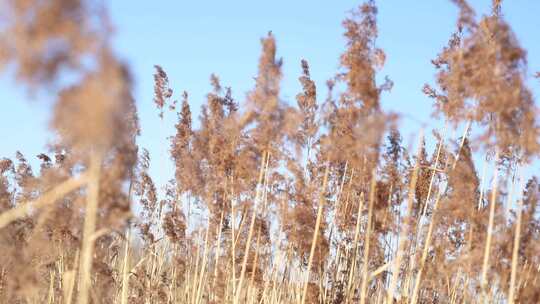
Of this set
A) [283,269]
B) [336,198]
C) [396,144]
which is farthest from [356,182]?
[283,269]

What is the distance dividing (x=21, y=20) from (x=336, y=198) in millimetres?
7439

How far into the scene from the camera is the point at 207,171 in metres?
11.7

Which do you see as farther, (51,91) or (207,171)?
(207,171)

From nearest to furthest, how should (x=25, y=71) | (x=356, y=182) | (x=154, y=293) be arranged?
1. (x=25, y=71)
2. (x=356, y=182)
3. (x=154, y=293)

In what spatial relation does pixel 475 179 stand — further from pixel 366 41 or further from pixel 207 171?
pixel 207 171

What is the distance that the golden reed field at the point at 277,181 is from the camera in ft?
14.1

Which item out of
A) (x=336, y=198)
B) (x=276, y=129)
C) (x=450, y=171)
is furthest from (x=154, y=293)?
(x=450, y=171)

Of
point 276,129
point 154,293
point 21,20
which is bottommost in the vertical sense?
point 154,293

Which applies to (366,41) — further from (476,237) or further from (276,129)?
(476,237)

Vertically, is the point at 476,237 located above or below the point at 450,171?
below

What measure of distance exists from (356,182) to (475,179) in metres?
2.58

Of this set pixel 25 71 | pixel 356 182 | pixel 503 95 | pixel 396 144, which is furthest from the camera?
pixel 356 182

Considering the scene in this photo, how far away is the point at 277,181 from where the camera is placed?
34.7 feet

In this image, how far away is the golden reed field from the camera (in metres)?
4.29
